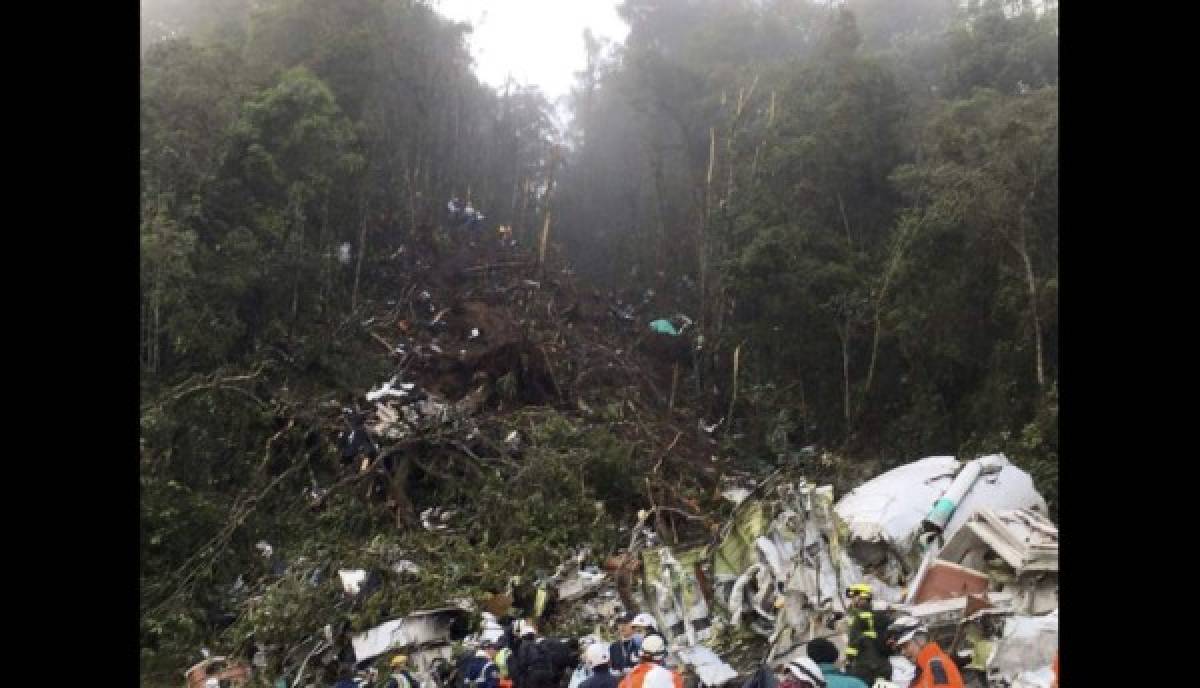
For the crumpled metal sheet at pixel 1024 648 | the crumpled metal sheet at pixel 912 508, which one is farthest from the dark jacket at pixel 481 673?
the crumpled metal sheet at pixel 912 508

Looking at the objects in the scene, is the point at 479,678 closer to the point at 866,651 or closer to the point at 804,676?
the point at 804,676

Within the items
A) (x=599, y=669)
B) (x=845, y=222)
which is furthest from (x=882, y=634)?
(x=845, y=222)

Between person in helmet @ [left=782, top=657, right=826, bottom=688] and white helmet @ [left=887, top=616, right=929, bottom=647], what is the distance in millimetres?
1102

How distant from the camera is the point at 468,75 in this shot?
86.3 ft

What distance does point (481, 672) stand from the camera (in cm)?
513

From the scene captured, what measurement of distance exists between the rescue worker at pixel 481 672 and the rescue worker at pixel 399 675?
1.14 ft

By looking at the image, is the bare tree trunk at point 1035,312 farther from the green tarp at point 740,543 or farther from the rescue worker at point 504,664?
the rescue worker at point 504,664

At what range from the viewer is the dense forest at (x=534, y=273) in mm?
7855

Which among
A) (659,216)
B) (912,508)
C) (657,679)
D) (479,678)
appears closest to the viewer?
→ (657,679)

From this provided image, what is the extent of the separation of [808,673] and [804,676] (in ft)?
0.08

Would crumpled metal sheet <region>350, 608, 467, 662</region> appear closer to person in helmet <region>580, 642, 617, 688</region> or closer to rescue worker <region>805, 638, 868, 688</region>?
person in helmet <region>580, 642, 617, 688</region>
